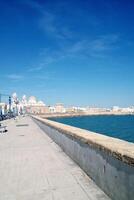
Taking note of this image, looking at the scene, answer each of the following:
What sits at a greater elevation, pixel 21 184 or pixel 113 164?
pixel 113 164

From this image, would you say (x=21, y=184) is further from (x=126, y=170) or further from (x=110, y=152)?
(x=126, y=170)

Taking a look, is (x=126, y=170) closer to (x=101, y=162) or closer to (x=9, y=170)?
(x=101, y=162)

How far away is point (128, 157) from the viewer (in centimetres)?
534

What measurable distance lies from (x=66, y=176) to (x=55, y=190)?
4.98ft

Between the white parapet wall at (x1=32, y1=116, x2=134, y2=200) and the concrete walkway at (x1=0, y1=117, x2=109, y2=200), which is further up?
the white parapet wall at (x1=32, y1=116, x2=134, y2=200)

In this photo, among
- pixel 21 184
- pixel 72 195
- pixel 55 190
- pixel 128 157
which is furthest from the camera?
pixel 21 184

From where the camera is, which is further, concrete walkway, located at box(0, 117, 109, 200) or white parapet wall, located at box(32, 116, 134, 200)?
concrete walkway, located at box(0, 117, 109, 200)

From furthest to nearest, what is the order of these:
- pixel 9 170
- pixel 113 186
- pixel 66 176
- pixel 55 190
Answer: pixel 9 170 < pixel 66 176 < pixel 55 190 < pixel 113 186

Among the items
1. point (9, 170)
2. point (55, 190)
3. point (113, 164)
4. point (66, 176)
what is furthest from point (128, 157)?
point (9, 170)

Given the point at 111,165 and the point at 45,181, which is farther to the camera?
the point at 45,181

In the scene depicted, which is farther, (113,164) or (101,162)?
(101,162)

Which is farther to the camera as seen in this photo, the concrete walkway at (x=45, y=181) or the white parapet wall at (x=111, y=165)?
the concrete walkway at (x=45, y=181)

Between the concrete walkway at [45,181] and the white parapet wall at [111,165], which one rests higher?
the white parapet wall at [111,165]

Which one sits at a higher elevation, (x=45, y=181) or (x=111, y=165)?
(x=111, y=165)
